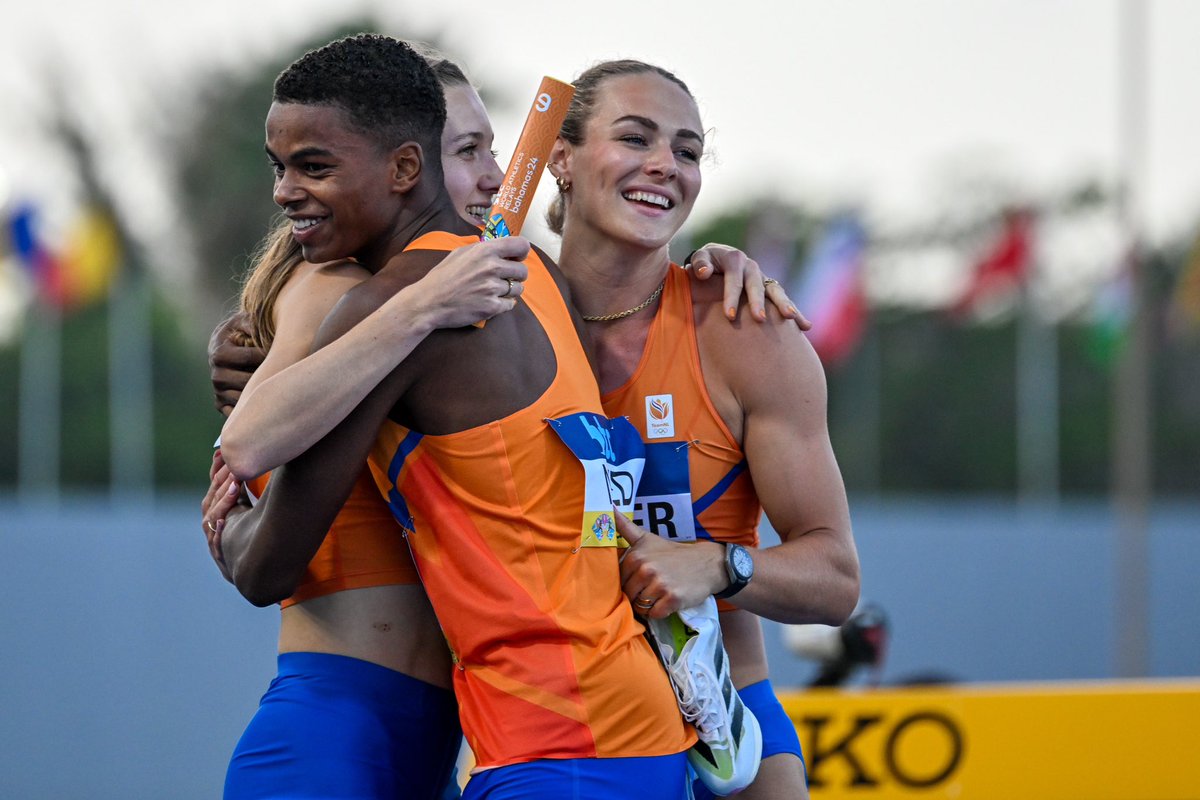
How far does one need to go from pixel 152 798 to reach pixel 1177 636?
965 centimetres

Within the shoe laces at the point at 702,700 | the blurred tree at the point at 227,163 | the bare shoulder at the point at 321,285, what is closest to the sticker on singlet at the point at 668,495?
the shoe laces at the point at 702,700

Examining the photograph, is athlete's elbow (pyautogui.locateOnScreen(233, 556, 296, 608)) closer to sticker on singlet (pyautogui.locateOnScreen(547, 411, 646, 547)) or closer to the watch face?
sticker on singlet (pyautogui.locateOnScreen(547, 411, 646, 547))

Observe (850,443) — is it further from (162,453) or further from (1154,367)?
(162,453)

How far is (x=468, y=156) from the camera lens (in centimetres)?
320

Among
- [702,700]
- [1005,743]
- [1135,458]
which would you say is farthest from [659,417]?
[1135,458]

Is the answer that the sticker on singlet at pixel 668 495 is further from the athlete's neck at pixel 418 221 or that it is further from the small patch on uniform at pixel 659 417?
the athlete's neck at pixel 418 221

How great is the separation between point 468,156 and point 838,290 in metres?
15.4

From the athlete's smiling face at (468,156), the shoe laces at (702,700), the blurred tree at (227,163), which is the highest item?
the blurred tree at (227,163)

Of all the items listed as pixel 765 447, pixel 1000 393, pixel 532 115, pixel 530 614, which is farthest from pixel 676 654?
pixel 1000 393

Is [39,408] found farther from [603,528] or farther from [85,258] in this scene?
[603,528]

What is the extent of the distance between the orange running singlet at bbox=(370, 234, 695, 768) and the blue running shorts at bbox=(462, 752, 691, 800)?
0.02 m

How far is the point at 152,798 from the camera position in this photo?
11.1 meters

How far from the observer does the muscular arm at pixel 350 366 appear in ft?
7.76

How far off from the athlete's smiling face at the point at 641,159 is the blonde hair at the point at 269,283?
2.40 feet
